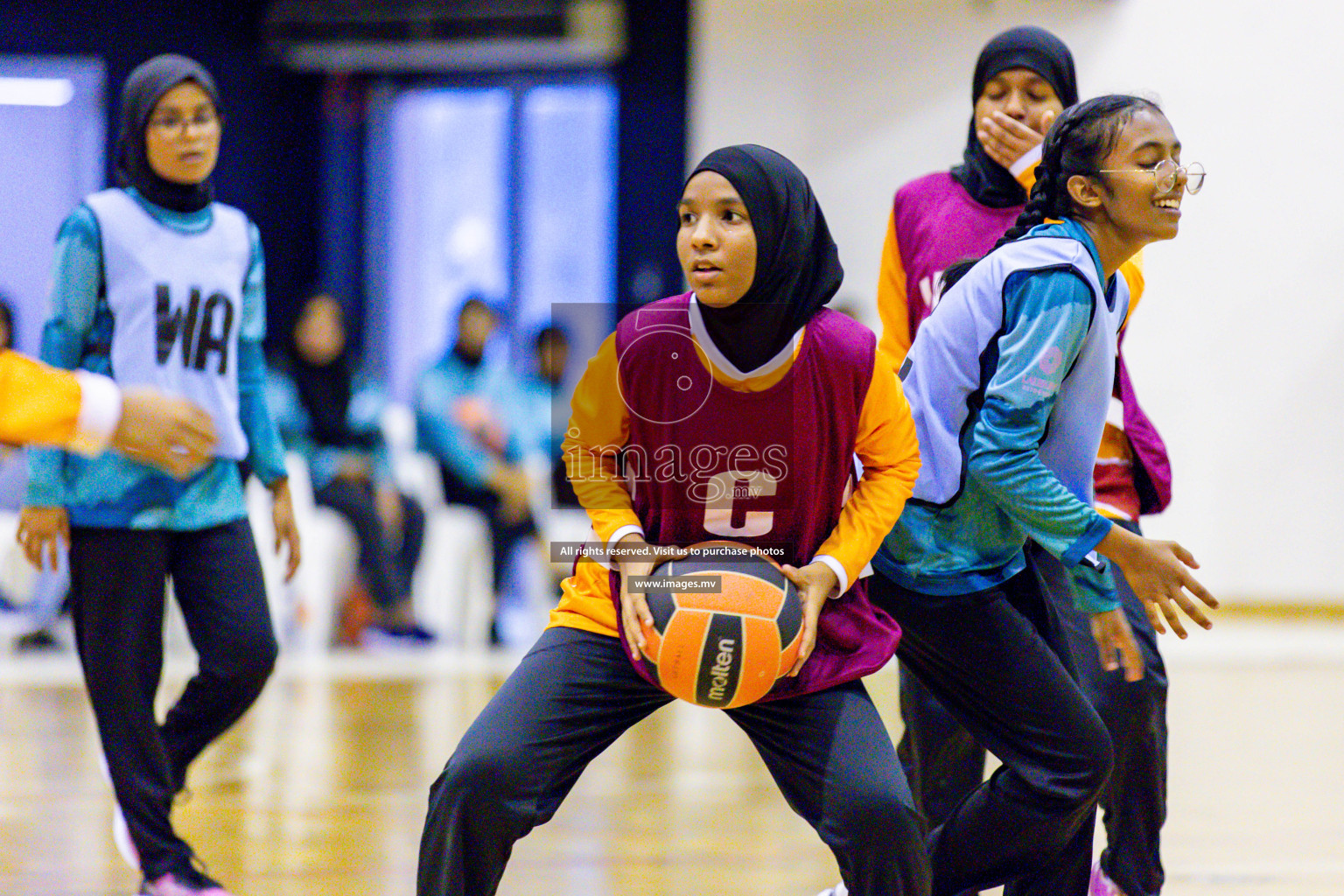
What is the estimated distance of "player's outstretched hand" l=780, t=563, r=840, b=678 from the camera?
2115 mm

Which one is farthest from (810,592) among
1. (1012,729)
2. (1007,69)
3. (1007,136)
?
(1007,69)

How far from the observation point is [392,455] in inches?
285

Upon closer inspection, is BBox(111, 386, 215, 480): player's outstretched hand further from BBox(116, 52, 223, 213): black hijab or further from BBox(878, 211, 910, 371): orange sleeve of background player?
BBox(878, 211, 910, 371): orange sleeve of background player

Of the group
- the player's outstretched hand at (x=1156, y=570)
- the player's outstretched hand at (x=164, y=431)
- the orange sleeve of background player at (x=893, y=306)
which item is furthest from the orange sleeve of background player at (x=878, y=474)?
the player's outstretched hand at (x=164, y=431)

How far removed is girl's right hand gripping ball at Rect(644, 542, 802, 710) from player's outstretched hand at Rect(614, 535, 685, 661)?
0.01 m

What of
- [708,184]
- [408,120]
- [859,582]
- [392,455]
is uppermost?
[408,120]

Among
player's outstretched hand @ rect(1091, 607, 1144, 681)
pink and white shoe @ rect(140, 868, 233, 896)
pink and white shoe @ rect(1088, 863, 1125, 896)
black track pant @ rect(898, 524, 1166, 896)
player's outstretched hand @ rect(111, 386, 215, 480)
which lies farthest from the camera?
pink and white shoe @ rect(140, 868, 233, 896)

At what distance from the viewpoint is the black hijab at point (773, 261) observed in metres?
2.10

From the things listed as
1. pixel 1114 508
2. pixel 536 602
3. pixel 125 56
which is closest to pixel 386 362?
pixel 125 56

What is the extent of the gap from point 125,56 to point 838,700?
28.8ft

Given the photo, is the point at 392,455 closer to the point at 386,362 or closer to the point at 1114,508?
the point at 386,362

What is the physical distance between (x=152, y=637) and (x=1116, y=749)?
209 centimetres

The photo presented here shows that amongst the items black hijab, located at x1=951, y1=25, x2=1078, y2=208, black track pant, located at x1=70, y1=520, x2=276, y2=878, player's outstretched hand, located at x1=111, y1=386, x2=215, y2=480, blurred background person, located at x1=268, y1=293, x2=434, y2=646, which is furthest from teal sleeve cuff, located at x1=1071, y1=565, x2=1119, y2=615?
blurred background person, located at x1=268, y1=293, x2=434, y2=646

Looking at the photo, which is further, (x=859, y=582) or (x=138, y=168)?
(x=138, y=168)
